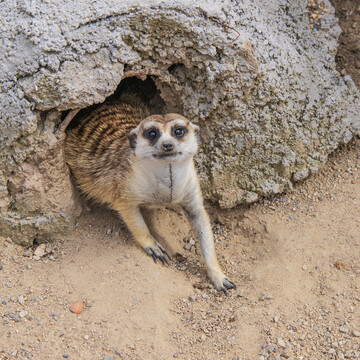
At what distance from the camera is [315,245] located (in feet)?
8.91

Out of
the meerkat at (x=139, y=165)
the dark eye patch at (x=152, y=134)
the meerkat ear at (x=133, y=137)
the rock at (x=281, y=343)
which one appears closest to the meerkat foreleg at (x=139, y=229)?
the meerkat at (x=139, y=165)

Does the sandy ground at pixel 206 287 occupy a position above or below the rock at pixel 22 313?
above

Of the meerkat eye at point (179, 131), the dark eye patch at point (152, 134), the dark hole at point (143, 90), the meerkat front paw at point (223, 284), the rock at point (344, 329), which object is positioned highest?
the meerkat eye at point (179, 131)

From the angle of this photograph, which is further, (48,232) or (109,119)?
(109,119)

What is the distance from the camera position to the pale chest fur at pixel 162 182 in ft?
8.32

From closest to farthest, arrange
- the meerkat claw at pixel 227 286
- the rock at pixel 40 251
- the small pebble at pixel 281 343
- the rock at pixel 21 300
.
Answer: the small pebble at pixel 281 343
the rock at pixel 21 300
the meerkat claw at pixel 227 286
the rock at pixel 40 251

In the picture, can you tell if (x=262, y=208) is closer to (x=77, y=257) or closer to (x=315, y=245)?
(x=315, y=245)

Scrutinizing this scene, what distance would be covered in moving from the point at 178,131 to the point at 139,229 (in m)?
0.77

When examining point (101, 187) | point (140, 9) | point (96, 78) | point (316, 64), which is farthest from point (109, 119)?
point (316, 64)

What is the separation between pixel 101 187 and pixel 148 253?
530mm

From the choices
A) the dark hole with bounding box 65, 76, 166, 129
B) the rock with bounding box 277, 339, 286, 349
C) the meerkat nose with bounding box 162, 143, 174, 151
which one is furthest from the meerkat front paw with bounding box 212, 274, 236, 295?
the dark hole with bounding box 65, 76, 166, 129

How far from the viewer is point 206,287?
2.72 meters

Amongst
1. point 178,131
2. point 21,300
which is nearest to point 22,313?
point 21,300

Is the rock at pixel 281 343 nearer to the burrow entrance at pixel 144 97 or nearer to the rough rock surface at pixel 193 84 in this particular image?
the rough rock surface at pixel 193 84
